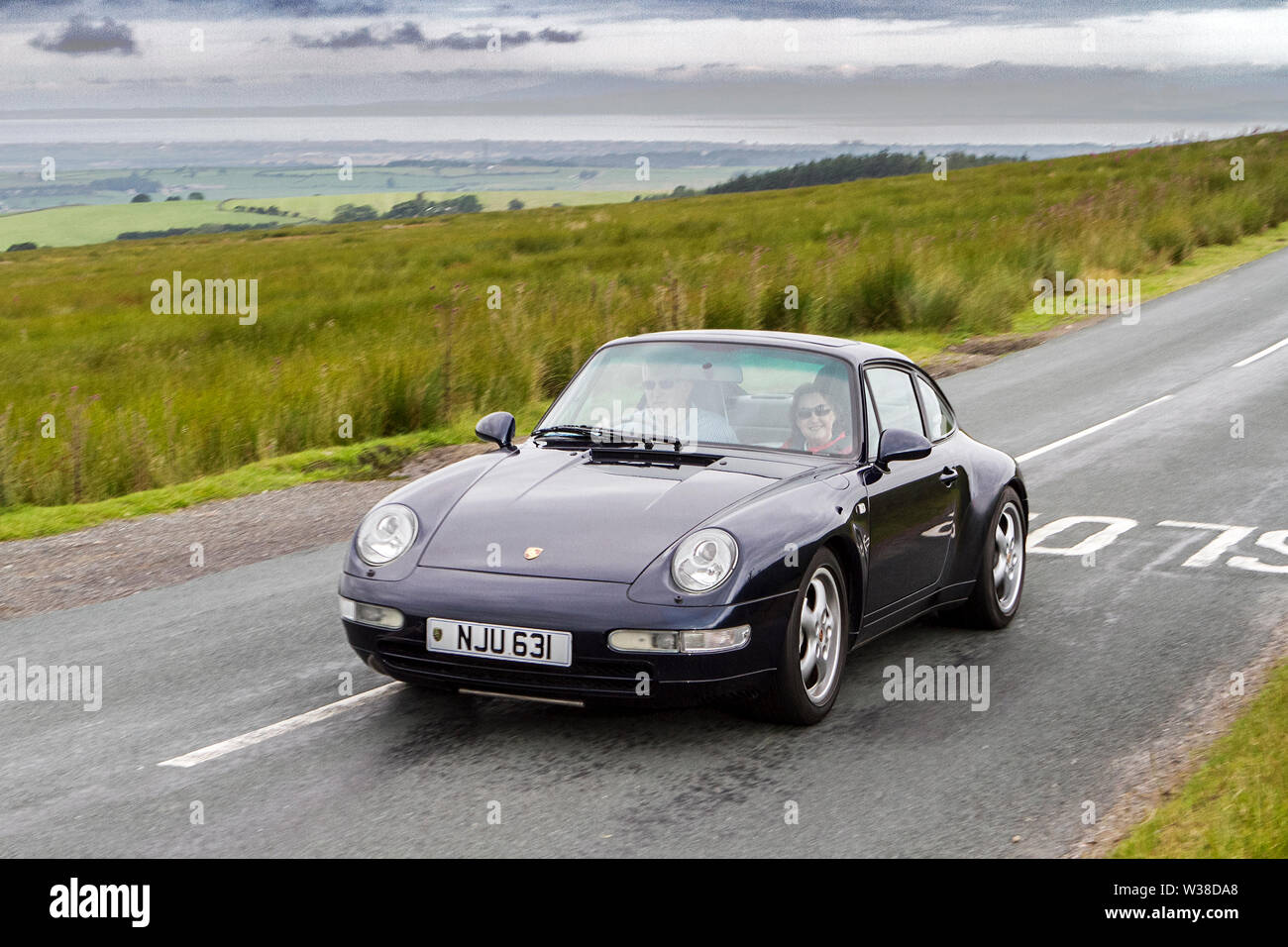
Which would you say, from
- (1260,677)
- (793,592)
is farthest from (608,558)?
(1260,677)

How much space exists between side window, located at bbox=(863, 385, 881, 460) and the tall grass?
7721 mm

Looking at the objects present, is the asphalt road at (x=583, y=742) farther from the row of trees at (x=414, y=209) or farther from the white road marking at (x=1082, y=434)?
the row of trees at (x=414, y=209)

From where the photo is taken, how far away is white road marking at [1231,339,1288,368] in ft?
61.7

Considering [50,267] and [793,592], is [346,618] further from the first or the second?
[50,267]

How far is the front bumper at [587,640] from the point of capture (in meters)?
5.32

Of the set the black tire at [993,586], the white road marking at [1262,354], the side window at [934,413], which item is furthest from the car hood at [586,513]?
the white road marking at [1262,354]

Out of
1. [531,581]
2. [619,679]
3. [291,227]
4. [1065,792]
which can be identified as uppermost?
[291,227]

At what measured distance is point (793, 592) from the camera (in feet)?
18.4

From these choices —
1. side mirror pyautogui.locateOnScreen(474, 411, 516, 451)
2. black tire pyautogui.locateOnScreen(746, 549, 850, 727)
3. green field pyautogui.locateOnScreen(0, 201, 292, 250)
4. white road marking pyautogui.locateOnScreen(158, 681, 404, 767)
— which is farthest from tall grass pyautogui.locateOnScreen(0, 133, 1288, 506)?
green field pyautogui.locateOnScreen(0, 201, 292, 250)

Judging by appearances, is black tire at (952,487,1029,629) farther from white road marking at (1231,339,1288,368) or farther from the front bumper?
white road marking at (1231,339,1288,368)

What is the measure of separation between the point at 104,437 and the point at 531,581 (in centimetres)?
869

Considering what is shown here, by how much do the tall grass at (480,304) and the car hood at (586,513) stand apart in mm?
7210
